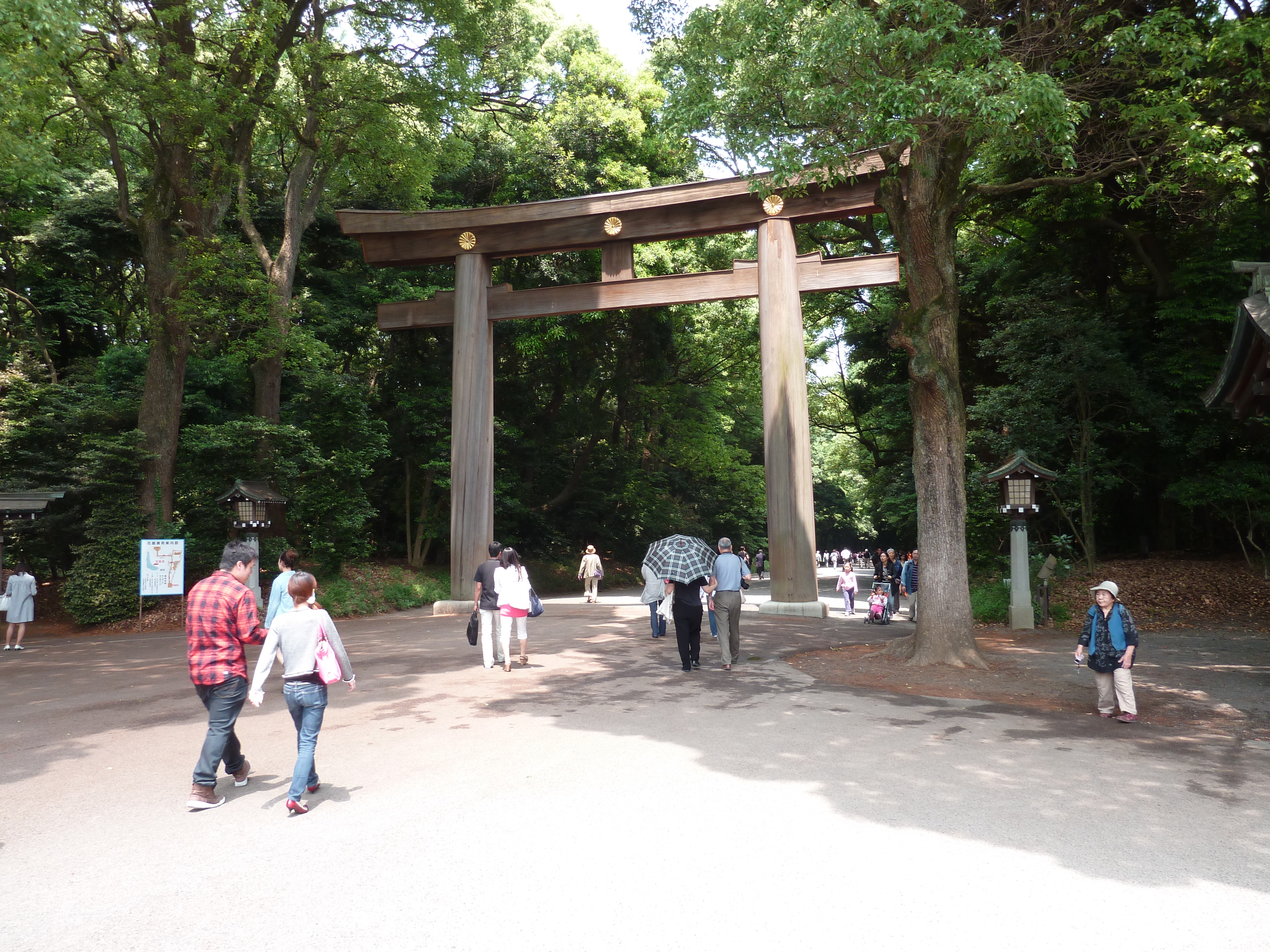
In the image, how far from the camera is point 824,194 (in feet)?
49.1

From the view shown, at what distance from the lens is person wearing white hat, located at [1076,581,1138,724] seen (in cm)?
733

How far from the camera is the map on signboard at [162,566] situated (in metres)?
14.9

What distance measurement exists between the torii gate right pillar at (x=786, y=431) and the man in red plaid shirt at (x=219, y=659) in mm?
10654

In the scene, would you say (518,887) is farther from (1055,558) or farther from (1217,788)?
(1055,558)

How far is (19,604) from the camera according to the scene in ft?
44.8

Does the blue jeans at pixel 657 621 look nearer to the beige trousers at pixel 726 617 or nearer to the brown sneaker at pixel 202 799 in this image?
the beige trousers at pixel 726 617

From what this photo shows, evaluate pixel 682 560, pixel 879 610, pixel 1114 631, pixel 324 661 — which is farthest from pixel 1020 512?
pixel 324 661

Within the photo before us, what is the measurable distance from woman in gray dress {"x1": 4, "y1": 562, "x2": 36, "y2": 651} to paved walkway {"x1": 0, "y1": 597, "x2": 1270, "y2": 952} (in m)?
6.92

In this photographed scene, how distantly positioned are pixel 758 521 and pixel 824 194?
21.6m

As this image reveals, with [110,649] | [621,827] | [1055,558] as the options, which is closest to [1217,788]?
[621,827]

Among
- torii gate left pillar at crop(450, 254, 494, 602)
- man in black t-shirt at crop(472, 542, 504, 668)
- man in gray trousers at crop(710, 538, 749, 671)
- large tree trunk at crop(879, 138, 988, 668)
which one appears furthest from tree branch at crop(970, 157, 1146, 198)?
torii gate left pillar at crop(450, 254, 494, 602)

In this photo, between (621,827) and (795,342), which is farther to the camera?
(795,342)

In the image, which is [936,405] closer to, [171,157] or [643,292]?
[643,292]

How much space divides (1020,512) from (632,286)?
27.7 feet
